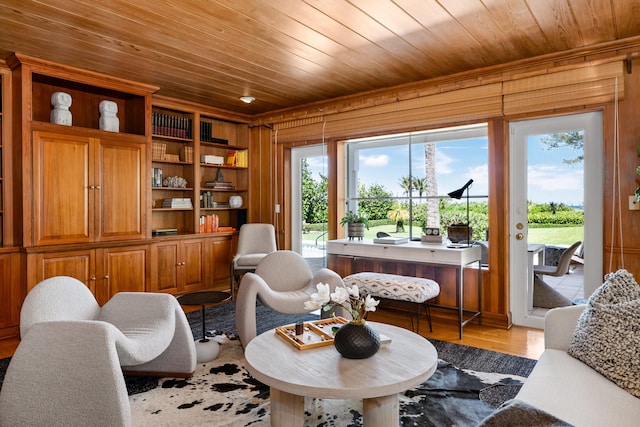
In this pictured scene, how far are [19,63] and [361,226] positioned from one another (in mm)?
3616

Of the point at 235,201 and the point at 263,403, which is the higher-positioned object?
the point at 235,201

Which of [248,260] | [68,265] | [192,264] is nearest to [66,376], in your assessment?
[68,265]

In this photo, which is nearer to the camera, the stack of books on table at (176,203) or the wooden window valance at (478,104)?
the wooden window valance at (478,104)

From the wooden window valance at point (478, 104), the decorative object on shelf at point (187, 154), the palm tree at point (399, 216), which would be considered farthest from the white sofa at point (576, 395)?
the decorative object on shelf at point (187, 154)

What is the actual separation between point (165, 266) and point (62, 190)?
1.45m

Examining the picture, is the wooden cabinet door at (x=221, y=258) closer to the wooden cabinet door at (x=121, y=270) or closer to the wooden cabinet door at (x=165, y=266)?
the wooden cabinet door at (x=165, y=266)

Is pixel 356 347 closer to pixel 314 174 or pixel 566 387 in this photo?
pixel 566 387

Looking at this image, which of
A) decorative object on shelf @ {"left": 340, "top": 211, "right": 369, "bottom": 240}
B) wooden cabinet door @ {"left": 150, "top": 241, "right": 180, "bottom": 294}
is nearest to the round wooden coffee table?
decorative object on shelf @ {"left": 340, "top": 211, "right": 369, "bottom": 240}

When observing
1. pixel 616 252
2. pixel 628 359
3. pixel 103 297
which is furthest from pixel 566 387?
pixel 103 297

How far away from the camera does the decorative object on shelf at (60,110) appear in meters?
3.97

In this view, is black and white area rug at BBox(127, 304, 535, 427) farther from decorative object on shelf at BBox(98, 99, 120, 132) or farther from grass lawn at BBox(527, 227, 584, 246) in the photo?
decorative object on shelf at BBox(98, 99, 120, 132)

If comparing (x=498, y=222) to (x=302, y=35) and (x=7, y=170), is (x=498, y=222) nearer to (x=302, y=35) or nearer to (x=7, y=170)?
(x=302, y=35)

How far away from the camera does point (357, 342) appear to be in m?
2.03

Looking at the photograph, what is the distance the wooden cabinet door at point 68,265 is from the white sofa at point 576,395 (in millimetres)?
3959
